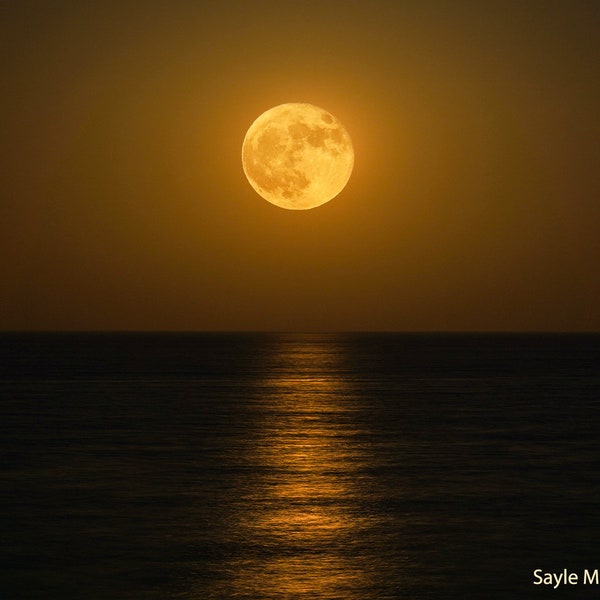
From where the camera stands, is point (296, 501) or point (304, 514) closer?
point (304, 514)

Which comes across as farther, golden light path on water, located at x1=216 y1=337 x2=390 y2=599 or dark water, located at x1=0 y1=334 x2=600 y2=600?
dark water, located at x1=0 y1=334 x2=600 y2=600

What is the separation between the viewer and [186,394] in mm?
79000

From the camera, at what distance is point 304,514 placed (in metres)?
28.7

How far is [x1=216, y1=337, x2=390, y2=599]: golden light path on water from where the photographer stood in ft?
72.1

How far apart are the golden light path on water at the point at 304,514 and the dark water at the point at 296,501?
7 centimetres

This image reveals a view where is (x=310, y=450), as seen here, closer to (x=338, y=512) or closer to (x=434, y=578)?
(x=338, y=512)

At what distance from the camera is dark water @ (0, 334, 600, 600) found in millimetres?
22484

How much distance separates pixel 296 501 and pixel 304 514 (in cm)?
214

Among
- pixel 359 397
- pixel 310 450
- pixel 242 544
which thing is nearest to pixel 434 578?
pixel 242 544

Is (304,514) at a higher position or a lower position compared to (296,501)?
lower

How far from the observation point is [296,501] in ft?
101

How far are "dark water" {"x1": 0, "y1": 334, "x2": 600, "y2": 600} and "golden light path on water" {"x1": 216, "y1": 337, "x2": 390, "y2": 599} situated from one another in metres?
0.07

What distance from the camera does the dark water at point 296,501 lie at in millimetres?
22484

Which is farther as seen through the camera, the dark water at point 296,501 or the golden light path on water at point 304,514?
the dark water at point 296,501
